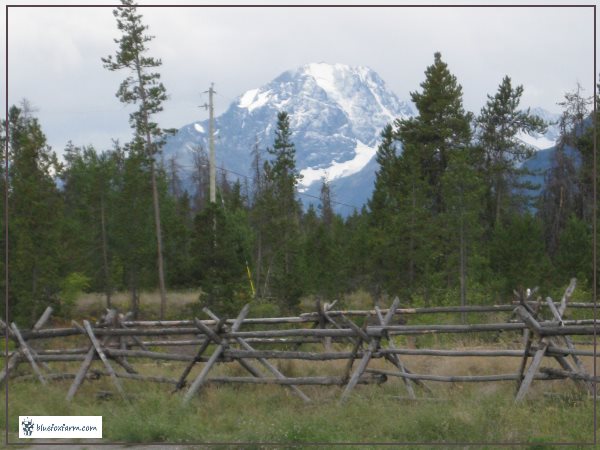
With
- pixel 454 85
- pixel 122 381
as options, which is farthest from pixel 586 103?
→ pixel 122 381

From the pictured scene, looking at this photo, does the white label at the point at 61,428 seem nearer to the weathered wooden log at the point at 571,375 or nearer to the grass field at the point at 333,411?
the grass field at the point at 333,411

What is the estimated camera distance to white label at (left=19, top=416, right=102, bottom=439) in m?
9.50

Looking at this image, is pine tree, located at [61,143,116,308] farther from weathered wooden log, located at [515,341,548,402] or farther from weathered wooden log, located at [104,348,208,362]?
weathered wooden log, located at [515,341,548,402]

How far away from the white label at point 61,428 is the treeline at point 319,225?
13.1 meters

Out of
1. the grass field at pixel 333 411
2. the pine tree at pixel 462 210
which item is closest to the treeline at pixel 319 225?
the pine tree at pixel 462 210

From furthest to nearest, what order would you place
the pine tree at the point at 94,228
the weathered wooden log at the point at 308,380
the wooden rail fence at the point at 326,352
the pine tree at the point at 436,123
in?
1. the pine tree at the point at 94,228
2. the pine tree at the point at 436,123
3. the weathered wooden log at the point at 308,380
4. the wooden rail fence at the point at 326,352

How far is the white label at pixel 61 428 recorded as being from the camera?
31.2ft

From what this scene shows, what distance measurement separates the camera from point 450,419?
865 centimetres

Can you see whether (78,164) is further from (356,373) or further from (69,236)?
(356,373)

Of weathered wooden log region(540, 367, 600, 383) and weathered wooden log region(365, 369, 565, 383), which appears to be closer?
weathered wooden log region(540, 367, 600, 383)

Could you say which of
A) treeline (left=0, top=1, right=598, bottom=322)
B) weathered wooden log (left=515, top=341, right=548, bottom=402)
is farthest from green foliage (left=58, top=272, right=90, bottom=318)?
weathered wooden log (left=515, top=341, right=548, bottom=402)

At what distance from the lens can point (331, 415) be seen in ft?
32.3

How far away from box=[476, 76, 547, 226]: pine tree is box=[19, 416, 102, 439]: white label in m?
24.3

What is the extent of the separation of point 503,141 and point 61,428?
26.5 metres
